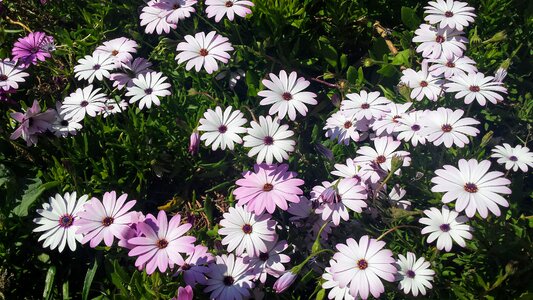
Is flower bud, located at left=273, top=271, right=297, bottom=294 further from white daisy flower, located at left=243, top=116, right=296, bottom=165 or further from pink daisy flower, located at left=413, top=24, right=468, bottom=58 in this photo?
pink daisy flower, located at left=413, top=24, right=468, bottom=58

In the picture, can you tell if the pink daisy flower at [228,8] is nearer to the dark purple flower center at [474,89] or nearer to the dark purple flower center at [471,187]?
the dark purple flower center at [474,89]

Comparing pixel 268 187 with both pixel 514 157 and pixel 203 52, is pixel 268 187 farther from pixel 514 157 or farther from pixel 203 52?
pixel 514 157

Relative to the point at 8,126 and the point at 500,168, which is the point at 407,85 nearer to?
the point at 500,168

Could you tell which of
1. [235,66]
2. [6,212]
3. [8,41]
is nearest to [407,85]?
[235,66]

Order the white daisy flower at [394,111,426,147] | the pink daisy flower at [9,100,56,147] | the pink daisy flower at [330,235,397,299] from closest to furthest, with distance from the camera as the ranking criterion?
the pink daisy flower at [330,235,397,299] < the white daisy flower at [394,111,426,147] < the pink daisy flower at [9,100,56,147]

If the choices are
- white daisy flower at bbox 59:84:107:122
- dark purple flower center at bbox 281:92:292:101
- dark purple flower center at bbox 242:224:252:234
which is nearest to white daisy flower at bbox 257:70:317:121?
dark purple flower center at bbox 281:92:292:101

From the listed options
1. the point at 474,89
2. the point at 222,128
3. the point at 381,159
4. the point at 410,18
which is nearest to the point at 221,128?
the point at 222,128

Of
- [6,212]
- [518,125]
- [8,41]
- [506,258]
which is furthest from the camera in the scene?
[8,41]

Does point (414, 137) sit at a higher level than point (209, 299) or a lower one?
higher
